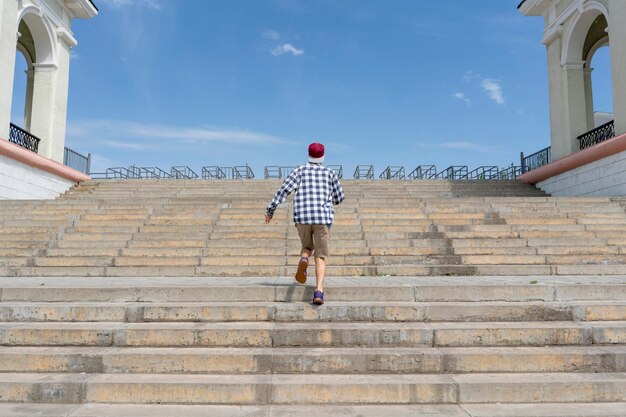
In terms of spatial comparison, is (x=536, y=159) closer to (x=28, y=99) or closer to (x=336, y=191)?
(x=336, y=191)

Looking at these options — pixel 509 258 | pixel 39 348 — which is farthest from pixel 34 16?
pixel 509 258

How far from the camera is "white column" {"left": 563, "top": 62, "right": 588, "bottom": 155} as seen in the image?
17297 mm

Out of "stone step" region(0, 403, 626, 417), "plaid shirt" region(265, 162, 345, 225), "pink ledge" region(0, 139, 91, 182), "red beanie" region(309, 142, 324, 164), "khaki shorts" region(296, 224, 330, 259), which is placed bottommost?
"stone step" region(0, 403, 626, 417)

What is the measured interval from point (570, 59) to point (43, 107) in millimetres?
20306

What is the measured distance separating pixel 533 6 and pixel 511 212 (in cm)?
1296

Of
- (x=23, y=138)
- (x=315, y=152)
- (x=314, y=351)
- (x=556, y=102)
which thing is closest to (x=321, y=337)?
(x=314, y=351)

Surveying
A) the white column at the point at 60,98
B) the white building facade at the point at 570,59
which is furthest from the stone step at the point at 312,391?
the white column at the point at 60,98

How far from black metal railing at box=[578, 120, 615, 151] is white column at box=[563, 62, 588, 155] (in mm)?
341

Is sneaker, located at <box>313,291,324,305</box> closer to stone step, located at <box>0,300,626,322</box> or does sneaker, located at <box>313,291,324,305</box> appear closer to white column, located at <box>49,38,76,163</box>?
stone step, located at <box>0,300,626,322</box>

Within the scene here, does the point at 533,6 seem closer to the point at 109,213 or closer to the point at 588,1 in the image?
the point at 588,1

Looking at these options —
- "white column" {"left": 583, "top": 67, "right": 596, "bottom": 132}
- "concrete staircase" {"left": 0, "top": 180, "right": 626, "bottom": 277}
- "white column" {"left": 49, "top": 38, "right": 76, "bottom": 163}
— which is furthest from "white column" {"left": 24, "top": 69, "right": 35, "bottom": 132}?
"white column" {"left": 583, "top": 67, "right": 596, "bottom": 132}

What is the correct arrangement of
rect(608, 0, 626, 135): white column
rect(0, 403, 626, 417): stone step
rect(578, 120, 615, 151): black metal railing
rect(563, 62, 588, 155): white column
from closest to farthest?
rect(0, 403, 626, 417): stone step, rect(608, 0, 626, 135): white column, rect(578, 120, 615, 151): black metal railing, rect(563, 62, 588, 155): white column

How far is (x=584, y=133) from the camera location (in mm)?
16906

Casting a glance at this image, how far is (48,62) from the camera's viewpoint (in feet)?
59.8
